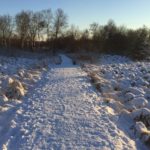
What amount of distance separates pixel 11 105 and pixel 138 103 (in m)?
4.75

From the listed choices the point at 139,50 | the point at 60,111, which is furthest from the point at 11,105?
the point at 139,50

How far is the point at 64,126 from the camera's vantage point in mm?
9188

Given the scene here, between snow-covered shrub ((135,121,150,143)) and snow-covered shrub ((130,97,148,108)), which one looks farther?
snow-covered shrub ((130,97,148,108))

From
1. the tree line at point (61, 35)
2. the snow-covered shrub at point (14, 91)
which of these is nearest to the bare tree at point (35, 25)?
the tree line at point (61, 35)

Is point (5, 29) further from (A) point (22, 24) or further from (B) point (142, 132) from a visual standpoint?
(B) point (142, 132)

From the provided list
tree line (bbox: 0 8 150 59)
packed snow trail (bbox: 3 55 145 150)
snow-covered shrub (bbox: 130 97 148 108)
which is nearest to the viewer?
packed snow trail (bbox: 3 55 145 150)

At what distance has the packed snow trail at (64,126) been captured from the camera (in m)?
7.86

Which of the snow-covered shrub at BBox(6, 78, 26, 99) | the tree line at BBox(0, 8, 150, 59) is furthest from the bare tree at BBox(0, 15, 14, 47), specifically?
the snow-covered shrub at BBox(6, 78, 26, 99)

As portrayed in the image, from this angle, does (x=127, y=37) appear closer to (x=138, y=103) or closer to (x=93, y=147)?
(x=138, y=103)

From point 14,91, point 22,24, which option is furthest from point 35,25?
point 14,91

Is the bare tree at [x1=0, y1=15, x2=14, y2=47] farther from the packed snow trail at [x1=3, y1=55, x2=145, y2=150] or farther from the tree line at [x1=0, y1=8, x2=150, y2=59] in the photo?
the packed snow trail at [x1=3, y1=55, x2=145, y2=150]

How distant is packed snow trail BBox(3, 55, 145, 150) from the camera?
7863mm

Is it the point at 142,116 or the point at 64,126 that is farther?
the point at 142,116

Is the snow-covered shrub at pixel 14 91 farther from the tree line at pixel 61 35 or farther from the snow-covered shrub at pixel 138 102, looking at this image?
the tree line at pixel 61 35
